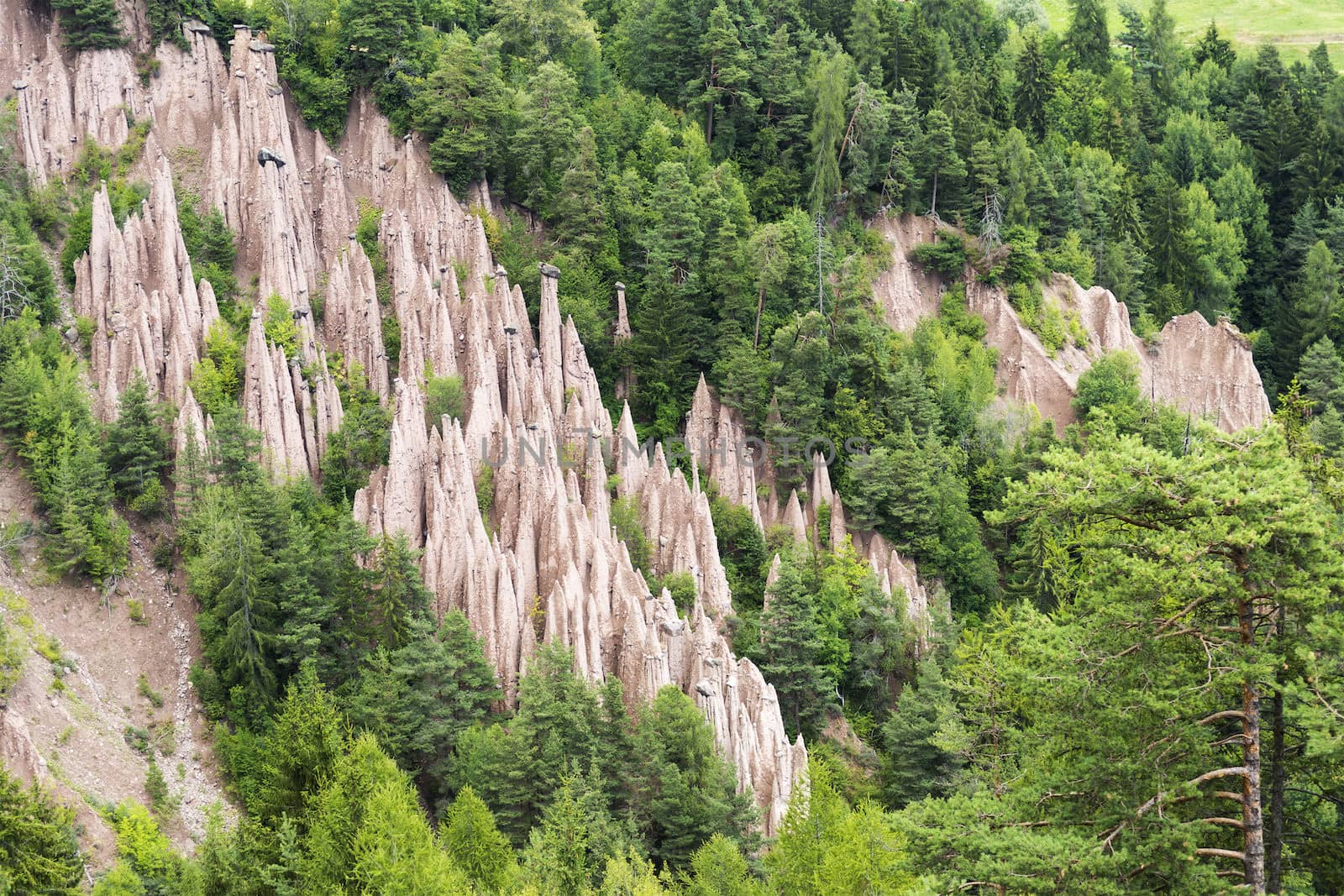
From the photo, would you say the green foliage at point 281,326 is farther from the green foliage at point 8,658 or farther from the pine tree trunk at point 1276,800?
the pine tree trunk at point 1276,800

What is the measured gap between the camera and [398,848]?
4075 centimetres

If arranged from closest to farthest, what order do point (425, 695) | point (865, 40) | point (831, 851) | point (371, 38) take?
point (831, 851), point (425, 695), point (371, 38), point (865, 40)

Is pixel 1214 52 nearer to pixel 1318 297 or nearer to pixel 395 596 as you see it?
pixel 1318 297

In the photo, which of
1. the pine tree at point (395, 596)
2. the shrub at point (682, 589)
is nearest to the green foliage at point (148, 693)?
the pine tree at point (395, 596)

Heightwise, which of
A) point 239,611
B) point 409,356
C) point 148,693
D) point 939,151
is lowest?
point 148,693

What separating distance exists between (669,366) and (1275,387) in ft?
129

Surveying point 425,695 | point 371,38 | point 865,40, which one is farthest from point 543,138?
point 425,695

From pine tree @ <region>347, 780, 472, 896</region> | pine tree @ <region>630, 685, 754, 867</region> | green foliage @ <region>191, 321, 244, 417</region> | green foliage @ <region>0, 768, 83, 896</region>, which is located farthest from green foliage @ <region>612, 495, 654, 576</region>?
green foliage @ <region>0, 768, 83, 896</region>

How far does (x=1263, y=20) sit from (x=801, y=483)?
101 metres

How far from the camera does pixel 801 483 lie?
2608 inches

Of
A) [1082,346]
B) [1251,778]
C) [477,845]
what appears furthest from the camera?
[1082,346]

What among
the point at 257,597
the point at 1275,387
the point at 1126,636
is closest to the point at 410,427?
the point at 257,597

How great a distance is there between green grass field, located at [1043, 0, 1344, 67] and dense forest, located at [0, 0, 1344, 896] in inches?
1589

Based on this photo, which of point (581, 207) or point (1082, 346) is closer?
point (581, 207)
